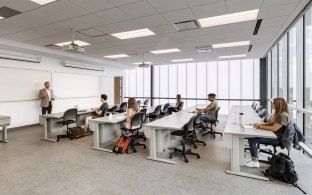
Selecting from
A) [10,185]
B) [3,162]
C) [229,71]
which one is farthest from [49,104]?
[229,71]

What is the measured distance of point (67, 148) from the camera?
445 centimetres

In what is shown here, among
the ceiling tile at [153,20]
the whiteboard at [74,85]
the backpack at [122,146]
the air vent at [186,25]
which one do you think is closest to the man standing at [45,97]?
the whiteboard at [74,85]

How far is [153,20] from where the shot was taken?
398cm

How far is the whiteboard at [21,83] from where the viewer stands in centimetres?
607

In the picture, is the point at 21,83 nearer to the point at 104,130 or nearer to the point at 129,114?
the point at 104,130

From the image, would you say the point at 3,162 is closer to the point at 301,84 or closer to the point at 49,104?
the point at 49,104

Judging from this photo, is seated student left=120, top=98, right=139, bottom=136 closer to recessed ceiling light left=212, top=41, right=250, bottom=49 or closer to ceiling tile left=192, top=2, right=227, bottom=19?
ceiling tile left=192, top=2, right=227, bottom=19

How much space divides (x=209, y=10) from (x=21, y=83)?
255 inches

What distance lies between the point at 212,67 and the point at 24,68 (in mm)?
8471

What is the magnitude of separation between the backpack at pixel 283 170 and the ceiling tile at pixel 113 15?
360 centimetres

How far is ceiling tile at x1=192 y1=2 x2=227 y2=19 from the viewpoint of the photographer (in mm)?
Result: 3287

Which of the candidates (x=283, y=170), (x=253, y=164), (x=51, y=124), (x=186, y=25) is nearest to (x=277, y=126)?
(x=283, y=170)

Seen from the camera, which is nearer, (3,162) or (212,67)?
(3,162)

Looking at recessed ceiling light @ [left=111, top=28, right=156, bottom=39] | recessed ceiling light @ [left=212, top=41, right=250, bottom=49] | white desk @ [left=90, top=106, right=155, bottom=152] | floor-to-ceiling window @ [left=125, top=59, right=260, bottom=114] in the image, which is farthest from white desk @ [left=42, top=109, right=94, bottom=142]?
floor-to-ceiling window @ [left=125, top=59, right=260, bottom=114]
